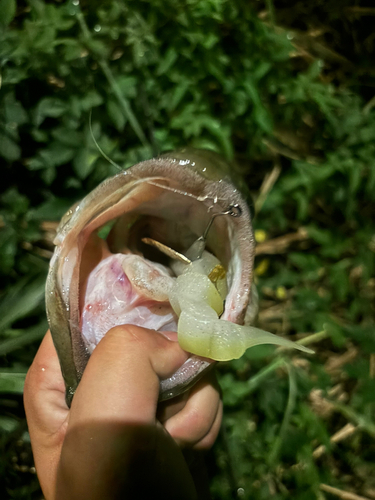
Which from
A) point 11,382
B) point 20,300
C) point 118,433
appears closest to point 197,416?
point 118,433

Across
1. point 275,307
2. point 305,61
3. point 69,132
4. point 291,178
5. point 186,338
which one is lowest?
point 275,307

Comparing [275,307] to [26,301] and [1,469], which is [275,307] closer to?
[26,301]

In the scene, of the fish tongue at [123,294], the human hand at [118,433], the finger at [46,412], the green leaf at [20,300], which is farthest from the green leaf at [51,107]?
the human hand at [118,433]

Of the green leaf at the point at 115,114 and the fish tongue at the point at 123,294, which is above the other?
the green leaf at the point at 115,114

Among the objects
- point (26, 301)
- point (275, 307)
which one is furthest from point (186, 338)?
point (275, 307)

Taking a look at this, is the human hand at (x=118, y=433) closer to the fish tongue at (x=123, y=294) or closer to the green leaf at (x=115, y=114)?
the fish tongue at (x=123, y=294)

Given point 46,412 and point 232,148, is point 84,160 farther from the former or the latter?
point 46,412

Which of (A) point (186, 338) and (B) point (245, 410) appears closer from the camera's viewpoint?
(A) point (186, 338)
